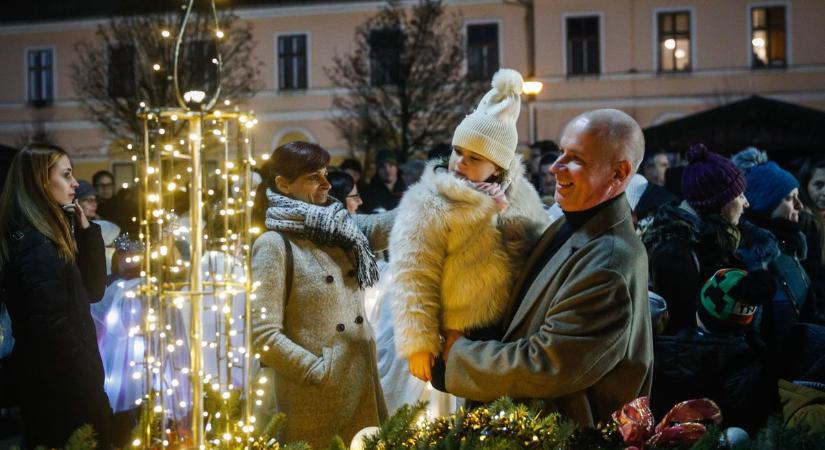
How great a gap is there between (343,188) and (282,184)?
5.29 feet

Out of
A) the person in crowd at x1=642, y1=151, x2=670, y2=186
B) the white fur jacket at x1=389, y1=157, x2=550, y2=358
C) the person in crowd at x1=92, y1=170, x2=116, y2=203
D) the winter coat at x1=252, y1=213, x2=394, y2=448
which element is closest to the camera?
the white fur jacket at x1=389, y1=157, x2=550, y2=358

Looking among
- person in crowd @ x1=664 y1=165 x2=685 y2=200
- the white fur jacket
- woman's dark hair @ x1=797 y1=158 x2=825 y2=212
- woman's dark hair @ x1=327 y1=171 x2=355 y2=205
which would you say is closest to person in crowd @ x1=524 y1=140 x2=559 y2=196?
person in crowd @ x1=664 y1=165 x2=685 y2=200

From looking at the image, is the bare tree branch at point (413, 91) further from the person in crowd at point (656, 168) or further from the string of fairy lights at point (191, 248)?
the string of fairy lights at point (191, 248)

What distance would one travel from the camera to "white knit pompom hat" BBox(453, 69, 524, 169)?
336 centimetres

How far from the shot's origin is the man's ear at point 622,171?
10.1 ft

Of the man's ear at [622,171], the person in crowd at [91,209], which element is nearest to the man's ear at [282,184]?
the man's ear at [622,171]

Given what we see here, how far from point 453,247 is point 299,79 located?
2975 centimetres

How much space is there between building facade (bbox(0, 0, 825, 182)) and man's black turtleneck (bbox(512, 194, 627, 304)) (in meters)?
25.2

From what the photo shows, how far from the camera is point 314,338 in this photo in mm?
4215

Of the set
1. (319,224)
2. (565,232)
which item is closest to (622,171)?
(565,232)

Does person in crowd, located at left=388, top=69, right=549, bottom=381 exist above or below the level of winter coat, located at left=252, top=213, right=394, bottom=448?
above

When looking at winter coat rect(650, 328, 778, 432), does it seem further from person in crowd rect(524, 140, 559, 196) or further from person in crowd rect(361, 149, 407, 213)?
person in crowd rect(361, 149, 407, 213)

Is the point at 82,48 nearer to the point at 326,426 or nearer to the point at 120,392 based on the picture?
the point at 120,392

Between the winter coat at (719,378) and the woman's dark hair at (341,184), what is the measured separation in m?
2.41
